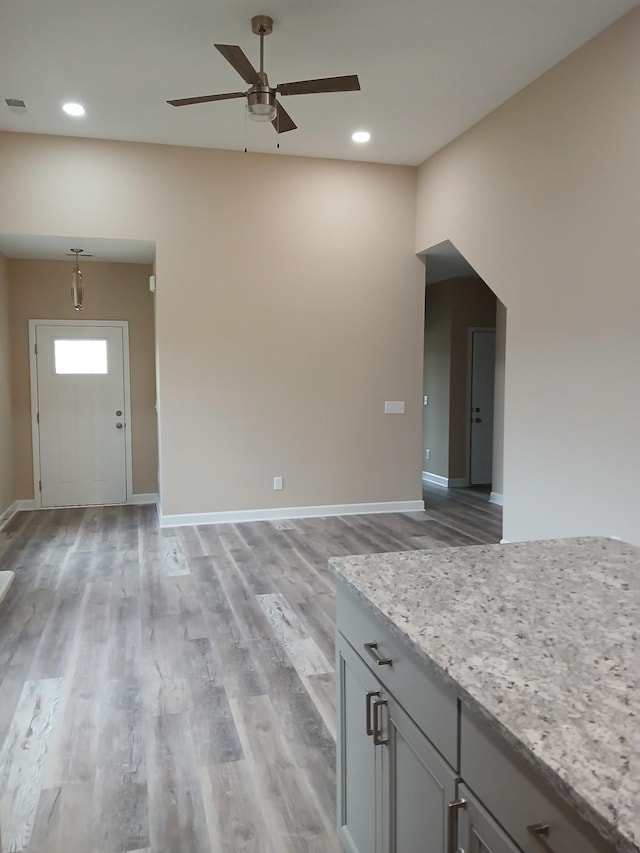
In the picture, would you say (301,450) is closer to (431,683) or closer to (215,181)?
(215,181)

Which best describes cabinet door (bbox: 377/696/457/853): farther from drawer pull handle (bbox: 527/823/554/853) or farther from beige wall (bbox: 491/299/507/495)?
beige wall (bbox: 491/299/507/495)

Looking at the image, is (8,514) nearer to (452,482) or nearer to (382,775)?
(452,482)

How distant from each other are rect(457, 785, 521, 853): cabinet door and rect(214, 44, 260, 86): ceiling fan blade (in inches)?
135

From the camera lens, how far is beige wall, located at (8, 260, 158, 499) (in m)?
6.83

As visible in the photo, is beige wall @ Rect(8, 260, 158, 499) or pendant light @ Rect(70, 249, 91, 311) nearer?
pendant light @ Rect(70, 249, 91, 311)

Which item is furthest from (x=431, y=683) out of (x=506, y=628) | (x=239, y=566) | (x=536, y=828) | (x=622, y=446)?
(x=239, y=566)

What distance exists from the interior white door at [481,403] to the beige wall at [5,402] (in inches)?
222

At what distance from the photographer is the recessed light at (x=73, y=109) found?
4.98 meters

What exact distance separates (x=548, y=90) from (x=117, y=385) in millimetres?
5168

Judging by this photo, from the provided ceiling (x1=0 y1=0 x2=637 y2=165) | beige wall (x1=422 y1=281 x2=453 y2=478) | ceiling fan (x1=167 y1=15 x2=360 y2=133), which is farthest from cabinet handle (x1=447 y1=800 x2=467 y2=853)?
beige wall (x1=422 y1=281 x2=453 y2=478)

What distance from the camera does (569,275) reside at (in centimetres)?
435

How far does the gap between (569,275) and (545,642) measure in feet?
12.0

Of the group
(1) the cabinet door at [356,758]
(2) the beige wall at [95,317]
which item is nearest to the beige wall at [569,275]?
(1) the cabinet door at [356,758]

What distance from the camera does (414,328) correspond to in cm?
676
